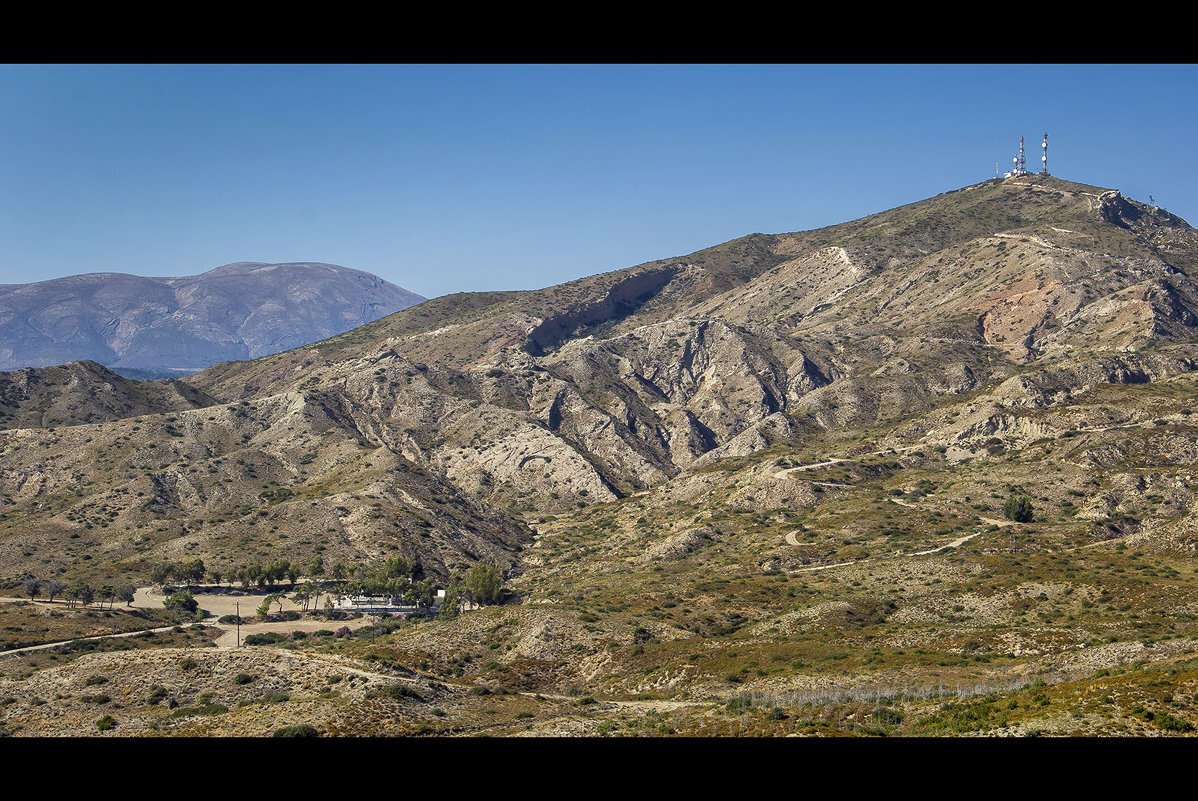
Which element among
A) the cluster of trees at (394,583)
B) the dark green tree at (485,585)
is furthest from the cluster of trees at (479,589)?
the cluster of trees at (394,583)

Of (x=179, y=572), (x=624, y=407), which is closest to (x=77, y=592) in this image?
(x=179, y=572)

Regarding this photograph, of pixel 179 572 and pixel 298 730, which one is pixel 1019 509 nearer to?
pixel 298 730

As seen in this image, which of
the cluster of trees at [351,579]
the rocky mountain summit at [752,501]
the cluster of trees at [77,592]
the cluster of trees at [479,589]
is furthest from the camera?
the cluster of trees at [351,579]

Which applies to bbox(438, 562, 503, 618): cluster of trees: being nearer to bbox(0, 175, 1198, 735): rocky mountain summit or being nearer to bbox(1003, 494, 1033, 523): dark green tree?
bbox(0, 175, 1198, 735): rocky mountain summit

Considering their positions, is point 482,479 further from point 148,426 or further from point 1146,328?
point 1146,328

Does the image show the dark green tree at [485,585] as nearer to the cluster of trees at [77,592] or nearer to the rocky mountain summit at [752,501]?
the rocky mountain summit at [752,501]

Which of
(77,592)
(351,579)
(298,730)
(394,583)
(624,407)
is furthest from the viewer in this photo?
(624,407)

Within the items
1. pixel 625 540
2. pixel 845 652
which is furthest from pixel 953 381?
pixel 845 652
